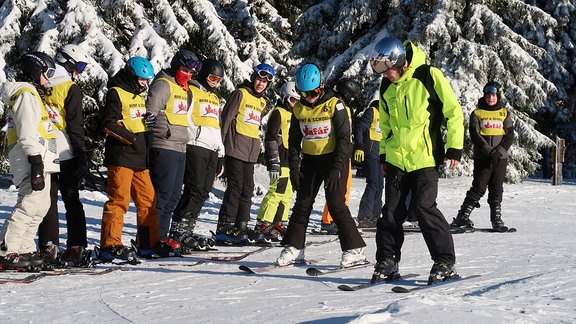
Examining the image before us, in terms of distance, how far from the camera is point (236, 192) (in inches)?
347

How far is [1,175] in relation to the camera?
16641 mm

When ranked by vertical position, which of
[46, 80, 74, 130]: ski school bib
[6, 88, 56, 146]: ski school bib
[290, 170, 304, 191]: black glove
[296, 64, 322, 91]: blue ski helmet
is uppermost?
[296, 64, 322, 91]: blue ski helmet

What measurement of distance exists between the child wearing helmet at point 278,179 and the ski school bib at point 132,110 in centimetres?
195

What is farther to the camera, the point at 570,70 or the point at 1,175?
the point at 570,70

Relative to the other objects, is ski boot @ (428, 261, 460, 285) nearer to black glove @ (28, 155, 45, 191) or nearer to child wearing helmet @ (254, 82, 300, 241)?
black glove @ (28, 155, 45, 191)

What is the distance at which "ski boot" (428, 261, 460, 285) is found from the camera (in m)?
5.42

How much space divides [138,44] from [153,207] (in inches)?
349

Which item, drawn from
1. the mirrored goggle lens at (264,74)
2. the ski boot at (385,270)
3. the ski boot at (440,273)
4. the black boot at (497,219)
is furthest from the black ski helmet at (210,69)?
the black boot at (497,219)

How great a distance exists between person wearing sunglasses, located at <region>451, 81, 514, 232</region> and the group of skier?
267cm

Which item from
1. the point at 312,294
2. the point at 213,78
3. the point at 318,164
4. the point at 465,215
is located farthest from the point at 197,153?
the point at 465,215

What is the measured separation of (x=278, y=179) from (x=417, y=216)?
3739 mm

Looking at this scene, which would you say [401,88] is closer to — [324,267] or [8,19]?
[324,267]

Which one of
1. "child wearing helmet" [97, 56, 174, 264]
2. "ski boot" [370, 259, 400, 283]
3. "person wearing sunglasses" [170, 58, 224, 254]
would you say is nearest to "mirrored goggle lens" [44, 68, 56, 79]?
"child wearing helmet" [97, 56, 174, 264]

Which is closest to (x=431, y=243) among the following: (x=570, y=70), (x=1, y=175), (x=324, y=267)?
(x=324, y=267)
